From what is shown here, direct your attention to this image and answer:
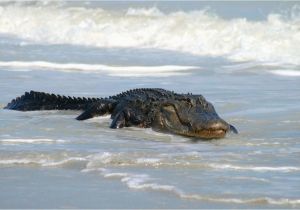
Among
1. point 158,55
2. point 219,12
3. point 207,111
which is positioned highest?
point 219,12

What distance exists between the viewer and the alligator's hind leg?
10352 mm

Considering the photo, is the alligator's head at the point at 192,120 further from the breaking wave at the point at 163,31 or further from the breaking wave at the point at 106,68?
the breaking wave at the point at 163,31

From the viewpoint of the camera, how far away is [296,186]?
21.3 feet

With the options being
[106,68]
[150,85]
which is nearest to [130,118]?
[150,85]

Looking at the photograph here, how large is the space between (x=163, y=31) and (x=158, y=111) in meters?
14.3

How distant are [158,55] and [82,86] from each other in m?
6.42

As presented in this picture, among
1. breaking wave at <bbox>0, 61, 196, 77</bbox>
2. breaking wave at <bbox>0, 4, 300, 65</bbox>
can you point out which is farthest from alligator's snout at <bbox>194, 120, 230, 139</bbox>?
breaking wave at <bbox>0, 4, 300, 65</bbox>

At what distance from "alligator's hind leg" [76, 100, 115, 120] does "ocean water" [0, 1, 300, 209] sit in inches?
3.9

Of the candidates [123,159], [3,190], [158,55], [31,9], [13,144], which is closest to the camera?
[3,190]

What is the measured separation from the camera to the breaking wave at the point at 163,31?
68.9 ft

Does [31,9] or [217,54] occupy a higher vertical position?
[31,9]

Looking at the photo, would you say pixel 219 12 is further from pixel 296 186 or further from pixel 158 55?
pixel 296 186

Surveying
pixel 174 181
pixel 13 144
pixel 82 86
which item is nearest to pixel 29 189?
pixel 174 181

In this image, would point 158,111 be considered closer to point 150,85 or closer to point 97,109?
point 97,109
